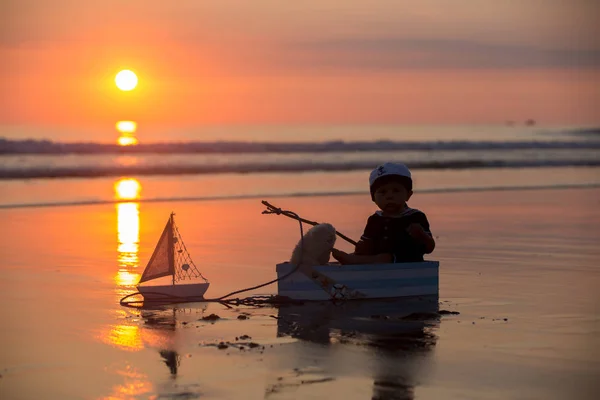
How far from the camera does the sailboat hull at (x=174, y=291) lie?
9.04 meters

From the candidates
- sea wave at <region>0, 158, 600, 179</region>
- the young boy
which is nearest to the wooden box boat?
the young boy

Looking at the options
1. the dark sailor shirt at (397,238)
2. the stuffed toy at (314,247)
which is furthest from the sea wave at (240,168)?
the stuffed toy at (314,247)

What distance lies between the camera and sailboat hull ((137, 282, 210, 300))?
904 centimetres

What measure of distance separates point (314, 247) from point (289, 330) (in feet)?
4.50

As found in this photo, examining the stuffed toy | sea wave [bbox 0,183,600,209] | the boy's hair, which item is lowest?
the stuffed toy

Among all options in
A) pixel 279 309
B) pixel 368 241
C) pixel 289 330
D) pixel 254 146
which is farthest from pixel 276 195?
pixel 254 146

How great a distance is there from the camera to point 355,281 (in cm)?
918

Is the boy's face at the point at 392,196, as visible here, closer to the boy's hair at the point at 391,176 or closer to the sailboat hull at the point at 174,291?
the boy's hair at the point at 391,176

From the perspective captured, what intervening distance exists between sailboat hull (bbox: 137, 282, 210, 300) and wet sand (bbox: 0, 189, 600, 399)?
10.2 inches

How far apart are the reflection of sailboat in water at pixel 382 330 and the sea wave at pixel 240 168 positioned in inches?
698

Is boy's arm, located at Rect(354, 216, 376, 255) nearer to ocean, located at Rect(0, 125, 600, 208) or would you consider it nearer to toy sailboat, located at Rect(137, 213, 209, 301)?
toy sailboat, located at Rect(137, 213, 209, 301)

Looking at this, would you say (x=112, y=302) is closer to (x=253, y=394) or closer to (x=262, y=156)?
(x=253, y=394)

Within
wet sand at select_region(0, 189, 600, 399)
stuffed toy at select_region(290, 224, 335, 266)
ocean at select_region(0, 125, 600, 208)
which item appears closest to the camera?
wet sand at select_region(0, 189, 600, 399)

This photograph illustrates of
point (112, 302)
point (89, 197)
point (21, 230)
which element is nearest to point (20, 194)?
point (89, 197)
